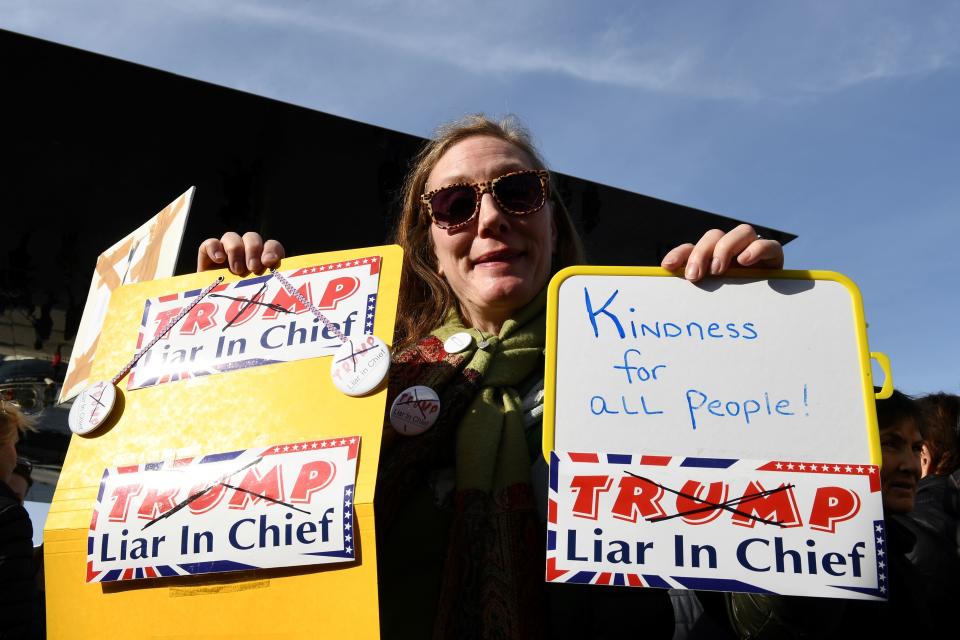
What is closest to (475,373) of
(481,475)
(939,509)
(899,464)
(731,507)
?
(481,475)

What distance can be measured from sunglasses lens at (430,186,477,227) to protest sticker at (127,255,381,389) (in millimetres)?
345

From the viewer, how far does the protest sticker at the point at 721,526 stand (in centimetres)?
103

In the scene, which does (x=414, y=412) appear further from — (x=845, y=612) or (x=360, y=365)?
(x=845, y=612)

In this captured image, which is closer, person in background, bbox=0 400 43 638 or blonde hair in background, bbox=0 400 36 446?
person in background, bbox=0 400 43 638

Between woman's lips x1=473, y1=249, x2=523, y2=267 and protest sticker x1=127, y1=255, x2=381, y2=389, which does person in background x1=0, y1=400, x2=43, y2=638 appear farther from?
woman's lips x1=473, y1=249, x2=523, y2=267

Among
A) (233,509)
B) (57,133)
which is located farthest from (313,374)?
(57,133)

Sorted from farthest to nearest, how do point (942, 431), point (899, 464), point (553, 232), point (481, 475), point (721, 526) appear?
point (942, 431) < point (899, 464) < point (553, 232) < point (481, 475) < point (721, 526)

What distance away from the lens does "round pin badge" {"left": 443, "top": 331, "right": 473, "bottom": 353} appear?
1554 millimetres

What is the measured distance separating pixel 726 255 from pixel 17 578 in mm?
2116

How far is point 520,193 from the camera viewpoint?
1.63 m

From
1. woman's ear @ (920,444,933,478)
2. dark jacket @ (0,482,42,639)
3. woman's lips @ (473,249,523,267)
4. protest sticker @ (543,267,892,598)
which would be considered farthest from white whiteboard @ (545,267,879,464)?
woman's ear @ (920,444,933,478)

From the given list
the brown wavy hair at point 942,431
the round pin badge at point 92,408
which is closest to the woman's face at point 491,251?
the round pin badge at point 92,408

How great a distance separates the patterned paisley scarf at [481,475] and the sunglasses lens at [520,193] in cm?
25

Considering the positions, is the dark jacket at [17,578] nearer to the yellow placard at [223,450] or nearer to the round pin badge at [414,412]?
the yellow placard at [223,450]
